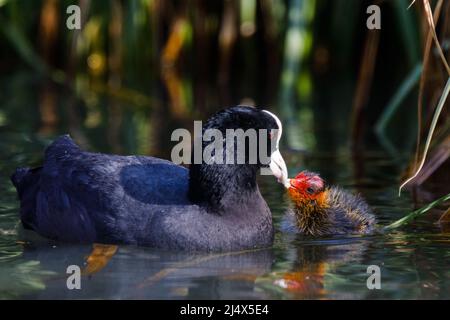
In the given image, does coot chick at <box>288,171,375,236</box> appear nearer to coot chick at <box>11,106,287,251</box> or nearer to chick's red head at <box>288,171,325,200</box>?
chick's red head at <box>288,171,325,200</box>

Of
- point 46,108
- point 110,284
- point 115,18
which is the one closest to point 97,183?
point 110,284

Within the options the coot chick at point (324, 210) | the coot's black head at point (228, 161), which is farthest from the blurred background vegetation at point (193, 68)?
the coot's black head at point (228, 161)

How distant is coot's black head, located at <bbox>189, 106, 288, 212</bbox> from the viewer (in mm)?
5105

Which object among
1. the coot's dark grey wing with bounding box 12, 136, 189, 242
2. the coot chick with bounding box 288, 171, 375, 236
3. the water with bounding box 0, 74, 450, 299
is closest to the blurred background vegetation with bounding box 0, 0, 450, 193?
the coot chick with bounding box 288, 171, 375, 236

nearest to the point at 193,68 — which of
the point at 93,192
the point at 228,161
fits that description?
the point at 93,192

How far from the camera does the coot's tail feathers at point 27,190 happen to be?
556 cm

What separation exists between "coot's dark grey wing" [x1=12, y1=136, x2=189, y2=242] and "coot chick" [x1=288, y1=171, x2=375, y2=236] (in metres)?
0.66

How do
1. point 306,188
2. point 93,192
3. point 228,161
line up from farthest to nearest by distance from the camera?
point 306,188
point 93,192
point 228,161

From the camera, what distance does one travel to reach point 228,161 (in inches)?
202

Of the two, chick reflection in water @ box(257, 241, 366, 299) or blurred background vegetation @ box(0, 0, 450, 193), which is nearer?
chick reflection in water @ box(257, 241, 366, 299)

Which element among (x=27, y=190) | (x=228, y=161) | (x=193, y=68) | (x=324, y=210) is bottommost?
(x=324, y=210)

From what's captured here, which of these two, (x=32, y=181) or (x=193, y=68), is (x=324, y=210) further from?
(x=193, y=68)

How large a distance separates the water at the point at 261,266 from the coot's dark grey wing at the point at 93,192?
0.10 m

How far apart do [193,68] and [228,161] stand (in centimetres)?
729
